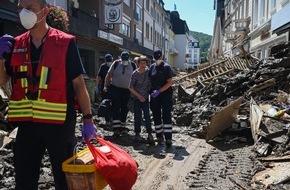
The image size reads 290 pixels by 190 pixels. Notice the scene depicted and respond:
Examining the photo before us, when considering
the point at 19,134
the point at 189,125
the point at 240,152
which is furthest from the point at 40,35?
the point at 189,125

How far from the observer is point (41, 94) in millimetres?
2822

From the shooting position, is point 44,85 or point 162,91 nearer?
point 44,85

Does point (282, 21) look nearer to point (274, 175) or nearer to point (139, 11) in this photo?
point (274, 175)

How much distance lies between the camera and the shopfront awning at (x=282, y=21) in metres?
13.0

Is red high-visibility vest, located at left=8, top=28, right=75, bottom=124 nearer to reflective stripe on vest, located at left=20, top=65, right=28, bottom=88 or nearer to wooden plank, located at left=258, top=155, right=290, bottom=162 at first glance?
reflective stripe on vest, located at left=20, top=65, right=28, bottom=88

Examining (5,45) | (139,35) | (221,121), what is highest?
(139,35)

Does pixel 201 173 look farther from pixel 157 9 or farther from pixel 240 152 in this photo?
pixel 157 9

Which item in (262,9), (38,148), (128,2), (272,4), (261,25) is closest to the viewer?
(38,148)

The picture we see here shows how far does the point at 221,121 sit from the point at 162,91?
5.23 feet

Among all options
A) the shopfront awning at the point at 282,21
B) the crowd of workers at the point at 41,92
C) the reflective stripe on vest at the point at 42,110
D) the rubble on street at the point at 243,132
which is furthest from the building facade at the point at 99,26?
the shopfront awning at the point at 282,21

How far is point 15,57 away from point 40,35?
260 mm

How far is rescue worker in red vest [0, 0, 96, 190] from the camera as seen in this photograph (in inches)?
111

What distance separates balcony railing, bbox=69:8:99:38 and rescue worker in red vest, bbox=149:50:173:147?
33.7 feet

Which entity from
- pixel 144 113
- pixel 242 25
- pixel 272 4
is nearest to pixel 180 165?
pixel 144 113
